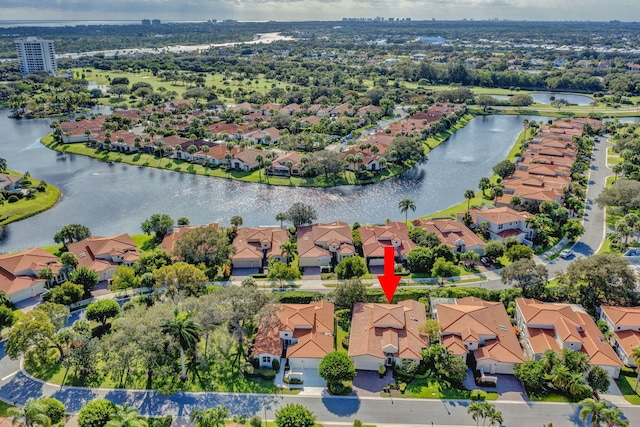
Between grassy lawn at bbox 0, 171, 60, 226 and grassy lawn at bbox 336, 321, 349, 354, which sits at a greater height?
grassy lawn at bbox 0, 171, 60, 226

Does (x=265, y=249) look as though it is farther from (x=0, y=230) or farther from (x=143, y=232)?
(x=0, y=230)

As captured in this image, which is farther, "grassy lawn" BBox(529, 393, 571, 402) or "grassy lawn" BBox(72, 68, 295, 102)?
"grassy lawn" BBox(72, 68, 295, 102)

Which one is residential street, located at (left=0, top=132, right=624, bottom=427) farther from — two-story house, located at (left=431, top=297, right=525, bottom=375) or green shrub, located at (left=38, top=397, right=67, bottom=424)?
two-story house, located at (left=431, top=297, right=525, bottom=375)

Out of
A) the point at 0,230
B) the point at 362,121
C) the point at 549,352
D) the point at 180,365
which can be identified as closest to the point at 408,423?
the point at 549,352

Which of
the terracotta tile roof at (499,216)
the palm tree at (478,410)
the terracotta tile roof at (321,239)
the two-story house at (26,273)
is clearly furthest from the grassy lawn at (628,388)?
the two-story house at (26,273)

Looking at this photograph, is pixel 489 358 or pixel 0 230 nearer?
pixel 489 358

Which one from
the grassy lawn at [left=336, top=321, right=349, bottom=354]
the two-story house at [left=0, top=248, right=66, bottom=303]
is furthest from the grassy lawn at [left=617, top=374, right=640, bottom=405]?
the two-story house at [left=0, top=248, right=66, bottom=303]
